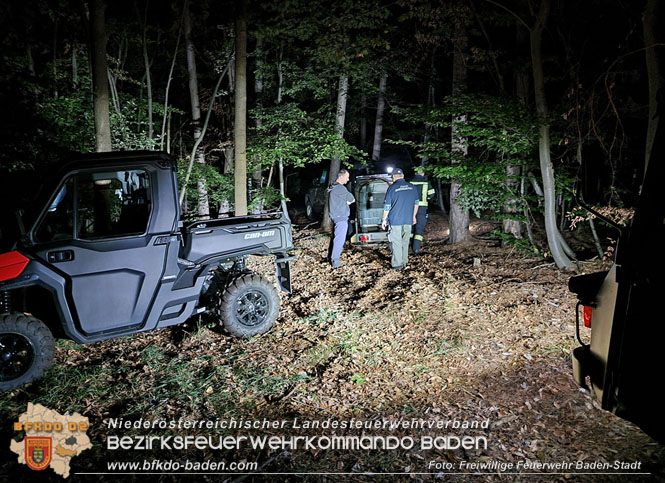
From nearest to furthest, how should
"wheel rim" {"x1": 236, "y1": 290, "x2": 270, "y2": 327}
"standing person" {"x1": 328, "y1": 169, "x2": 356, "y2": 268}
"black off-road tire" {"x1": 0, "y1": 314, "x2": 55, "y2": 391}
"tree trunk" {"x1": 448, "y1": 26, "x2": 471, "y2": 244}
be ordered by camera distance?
"black off-road tire" {"x1": 0, "y1": 314, "x2": 55, "y2": 391}, "wheel rim" {"x1": 236, "y1": 290, "x2": 270, "y2": 327}, "standing person" {"x1": 328, "y1": 169, "x2": 356, "y2": 268}, "tree trunk" {"x1": 448, "y1": 26, "x2": 471, "y2": 244}

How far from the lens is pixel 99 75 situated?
6.69m

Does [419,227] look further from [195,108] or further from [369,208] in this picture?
[195,108]

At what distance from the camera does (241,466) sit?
9.96ft

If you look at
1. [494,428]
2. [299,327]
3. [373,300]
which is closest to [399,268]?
[373,300]

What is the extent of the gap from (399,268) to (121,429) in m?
6.00

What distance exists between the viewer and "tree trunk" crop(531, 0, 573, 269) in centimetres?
677

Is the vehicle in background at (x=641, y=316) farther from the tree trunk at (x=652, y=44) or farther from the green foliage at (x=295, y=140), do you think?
the green foliage at (x=295, y=140)

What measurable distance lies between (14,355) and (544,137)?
8.31 metres

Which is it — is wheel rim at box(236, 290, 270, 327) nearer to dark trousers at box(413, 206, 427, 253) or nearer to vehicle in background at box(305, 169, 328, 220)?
dark trousers at box(413, 206, 427, 253)

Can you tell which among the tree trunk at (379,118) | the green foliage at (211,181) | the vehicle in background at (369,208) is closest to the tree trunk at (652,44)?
the vehicle in background at (369,208)

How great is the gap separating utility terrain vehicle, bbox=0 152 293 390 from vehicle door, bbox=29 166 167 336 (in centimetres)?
1

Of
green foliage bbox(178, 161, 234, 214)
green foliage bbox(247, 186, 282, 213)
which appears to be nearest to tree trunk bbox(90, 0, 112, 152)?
green foliage bbox(178, 161, 234, 214)

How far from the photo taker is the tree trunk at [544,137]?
677 cm

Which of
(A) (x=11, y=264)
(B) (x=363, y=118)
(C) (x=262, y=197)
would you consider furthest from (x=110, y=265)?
(B) (x=363, y=118)
